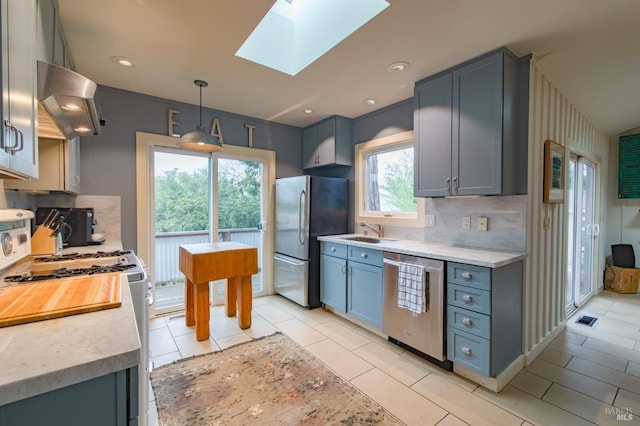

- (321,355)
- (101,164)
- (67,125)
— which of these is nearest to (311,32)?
(67,125)

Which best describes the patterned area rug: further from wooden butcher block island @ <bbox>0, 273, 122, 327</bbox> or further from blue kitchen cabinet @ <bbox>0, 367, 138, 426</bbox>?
blue kitchen cabinet @ <bbox>0, 367, 138, 426</bbox>

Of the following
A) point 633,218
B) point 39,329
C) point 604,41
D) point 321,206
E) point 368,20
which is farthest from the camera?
point 633,218

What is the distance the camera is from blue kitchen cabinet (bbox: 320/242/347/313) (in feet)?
10.5

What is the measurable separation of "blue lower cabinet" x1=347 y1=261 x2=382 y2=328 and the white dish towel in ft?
1.07

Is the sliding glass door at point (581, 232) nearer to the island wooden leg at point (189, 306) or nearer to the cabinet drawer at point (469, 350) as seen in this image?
the cabinet drawer at point (469, 350)

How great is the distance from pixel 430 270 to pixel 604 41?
2.02m

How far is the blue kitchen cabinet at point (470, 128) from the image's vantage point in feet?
7.23

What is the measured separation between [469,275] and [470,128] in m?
1.17

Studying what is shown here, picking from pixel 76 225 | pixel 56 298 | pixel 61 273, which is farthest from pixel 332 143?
pixel 56 298

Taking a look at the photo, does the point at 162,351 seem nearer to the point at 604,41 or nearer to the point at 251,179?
the point at 251,179

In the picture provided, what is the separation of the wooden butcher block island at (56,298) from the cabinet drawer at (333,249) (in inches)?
86.0

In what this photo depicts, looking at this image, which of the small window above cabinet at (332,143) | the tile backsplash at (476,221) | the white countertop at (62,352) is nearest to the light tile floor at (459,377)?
the tile backsplash at (476,221)

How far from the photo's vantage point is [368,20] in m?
1.89

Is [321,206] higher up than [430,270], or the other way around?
[321,206]
